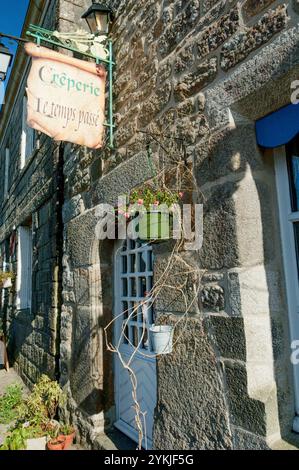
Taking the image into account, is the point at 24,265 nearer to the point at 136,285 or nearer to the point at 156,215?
the point at 136,285

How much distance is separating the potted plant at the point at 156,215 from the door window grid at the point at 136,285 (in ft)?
2.20

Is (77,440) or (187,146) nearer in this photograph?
(187,146)

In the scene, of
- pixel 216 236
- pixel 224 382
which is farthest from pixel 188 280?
pixel 224 382

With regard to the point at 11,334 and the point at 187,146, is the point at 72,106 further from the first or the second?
the point at 11,334

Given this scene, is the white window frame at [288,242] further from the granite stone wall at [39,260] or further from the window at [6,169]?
the window at [6,169]

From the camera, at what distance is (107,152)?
11.3 feet

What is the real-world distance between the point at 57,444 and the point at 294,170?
3.26m

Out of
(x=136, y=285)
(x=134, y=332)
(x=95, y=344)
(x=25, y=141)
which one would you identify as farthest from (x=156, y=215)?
(x=25, y=141)

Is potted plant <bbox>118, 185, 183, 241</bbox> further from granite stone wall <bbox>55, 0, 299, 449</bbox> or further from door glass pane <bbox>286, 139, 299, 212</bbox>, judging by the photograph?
door glass pane <bbox>286, 139, 299, 212</bbox>

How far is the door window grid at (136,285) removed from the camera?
119 inches

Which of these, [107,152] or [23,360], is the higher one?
[107,152]

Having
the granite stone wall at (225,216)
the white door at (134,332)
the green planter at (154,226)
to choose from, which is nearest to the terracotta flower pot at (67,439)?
the white door at (134,332)

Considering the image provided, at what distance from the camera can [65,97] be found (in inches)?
118

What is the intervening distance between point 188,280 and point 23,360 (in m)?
4.96
